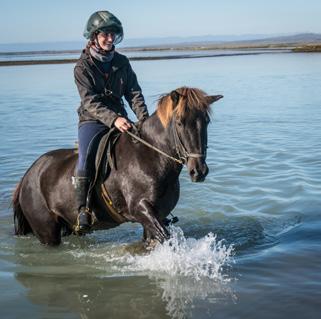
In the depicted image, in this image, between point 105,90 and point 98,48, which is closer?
point 98,48

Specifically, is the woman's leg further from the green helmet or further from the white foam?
the green helmet

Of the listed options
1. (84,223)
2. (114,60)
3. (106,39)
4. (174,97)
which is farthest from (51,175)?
(174,97)

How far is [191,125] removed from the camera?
17.7 ft

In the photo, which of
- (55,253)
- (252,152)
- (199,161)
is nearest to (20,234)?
(55,253)

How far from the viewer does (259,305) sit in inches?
215

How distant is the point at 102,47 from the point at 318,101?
1710cm

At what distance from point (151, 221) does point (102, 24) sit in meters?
2.27

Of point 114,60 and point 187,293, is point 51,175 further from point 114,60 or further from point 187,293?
point 187,293

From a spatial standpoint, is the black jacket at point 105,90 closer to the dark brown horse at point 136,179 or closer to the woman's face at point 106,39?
the woman's face at point 106,39

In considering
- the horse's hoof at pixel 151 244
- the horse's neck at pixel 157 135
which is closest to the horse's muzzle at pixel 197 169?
the horse's neck at pixel 157 135

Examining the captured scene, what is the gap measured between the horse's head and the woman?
85cm

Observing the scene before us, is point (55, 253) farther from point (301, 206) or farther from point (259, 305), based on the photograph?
point (301, 206)

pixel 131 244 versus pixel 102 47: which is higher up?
pixel 102 47

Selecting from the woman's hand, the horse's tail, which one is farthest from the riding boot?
the horse's tail
